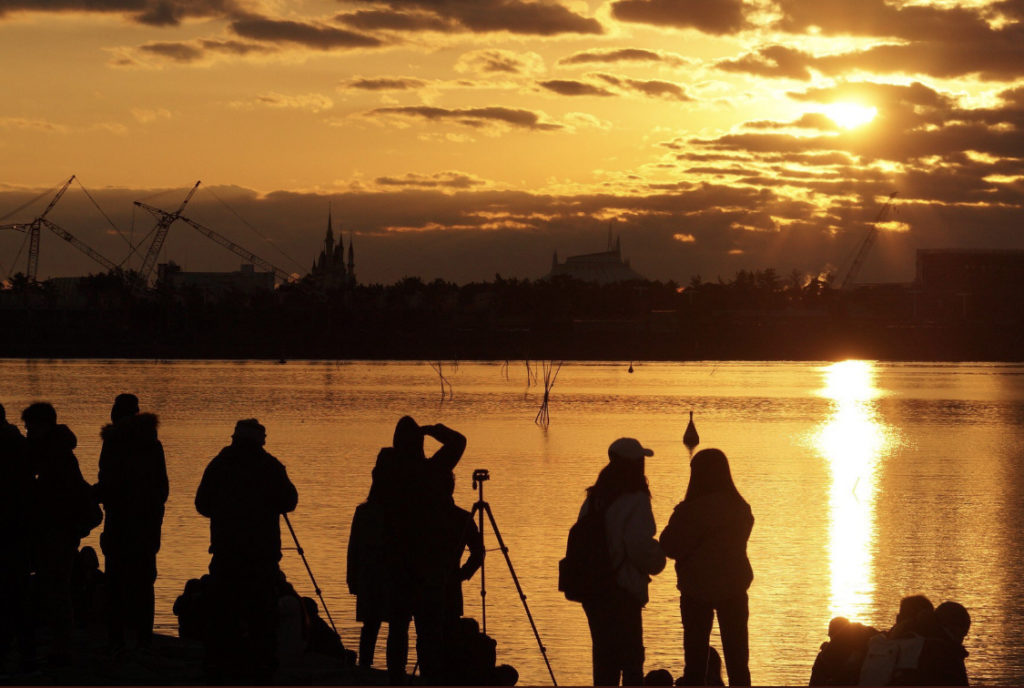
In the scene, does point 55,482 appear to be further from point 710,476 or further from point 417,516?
point 710,476

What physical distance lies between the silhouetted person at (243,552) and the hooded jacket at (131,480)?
150cm

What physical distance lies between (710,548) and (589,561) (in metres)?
1.31

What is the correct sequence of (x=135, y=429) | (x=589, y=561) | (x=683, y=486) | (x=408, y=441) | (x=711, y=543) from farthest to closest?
(x=683, y=486) → (x=135, y=429) → (x=711, y=543) → (x=408, y=441) → (x=589, y=561)

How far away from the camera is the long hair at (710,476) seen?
11.6 metres

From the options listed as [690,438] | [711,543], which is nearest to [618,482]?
[711,543]

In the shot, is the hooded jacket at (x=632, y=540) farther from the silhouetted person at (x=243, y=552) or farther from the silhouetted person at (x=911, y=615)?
the silhouetted person at (x=243, y=552)

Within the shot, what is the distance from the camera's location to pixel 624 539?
10.9 meters

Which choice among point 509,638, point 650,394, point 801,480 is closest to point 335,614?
point 509,638

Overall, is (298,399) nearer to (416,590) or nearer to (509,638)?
(509,638)

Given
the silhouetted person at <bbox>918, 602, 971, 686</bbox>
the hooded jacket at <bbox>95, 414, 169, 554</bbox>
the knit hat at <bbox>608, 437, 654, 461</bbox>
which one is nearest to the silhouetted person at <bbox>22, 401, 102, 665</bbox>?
the hooded jacket at <bbox>95, 414, 169, 554</bbox>

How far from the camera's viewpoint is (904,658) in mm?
10055

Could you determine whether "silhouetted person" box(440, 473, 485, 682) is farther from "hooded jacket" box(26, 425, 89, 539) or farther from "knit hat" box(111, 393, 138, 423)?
"hooded jacket" box(26, 425, 89, 539)

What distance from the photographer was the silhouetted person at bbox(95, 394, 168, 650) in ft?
42.0

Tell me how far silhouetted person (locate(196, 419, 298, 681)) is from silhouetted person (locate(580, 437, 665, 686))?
8.65 ft
